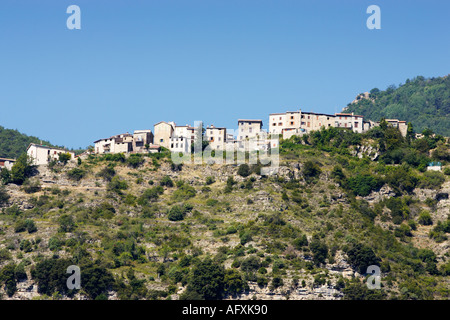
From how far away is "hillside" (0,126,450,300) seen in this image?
271 ft

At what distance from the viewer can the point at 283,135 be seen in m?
116

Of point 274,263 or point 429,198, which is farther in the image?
point 429,198

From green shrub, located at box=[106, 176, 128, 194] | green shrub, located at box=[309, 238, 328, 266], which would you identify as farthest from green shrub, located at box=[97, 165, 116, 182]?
green shrub, located at box=[309, 238, 328, 266]

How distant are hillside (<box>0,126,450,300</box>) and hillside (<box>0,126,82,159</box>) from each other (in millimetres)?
40301

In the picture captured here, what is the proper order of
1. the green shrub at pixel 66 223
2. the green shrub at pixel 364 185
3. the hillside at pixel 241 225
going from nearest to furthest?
1. the hillside at pixel 241 225
2. the green shrub at pixel 66 223
3. the green shrub at pixel 364 185

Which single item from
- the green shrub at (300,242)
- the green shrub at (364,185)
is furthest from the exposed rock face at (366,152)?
the green shrub at (300,242)

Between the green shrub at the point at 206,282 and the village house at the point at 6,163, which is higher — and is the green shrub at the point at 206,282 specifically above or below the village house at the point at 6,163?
below

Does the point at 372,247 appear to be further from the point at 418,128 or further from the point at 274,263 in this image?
the point at 418,128

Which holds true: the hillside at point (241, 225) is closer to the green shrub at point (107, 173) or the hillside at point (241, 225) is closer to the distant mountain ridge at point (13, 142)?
the green shrub at point (107, 173)

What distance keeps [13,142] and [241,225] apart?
7503 cm

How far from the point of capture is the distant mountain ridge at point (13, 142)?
144m
